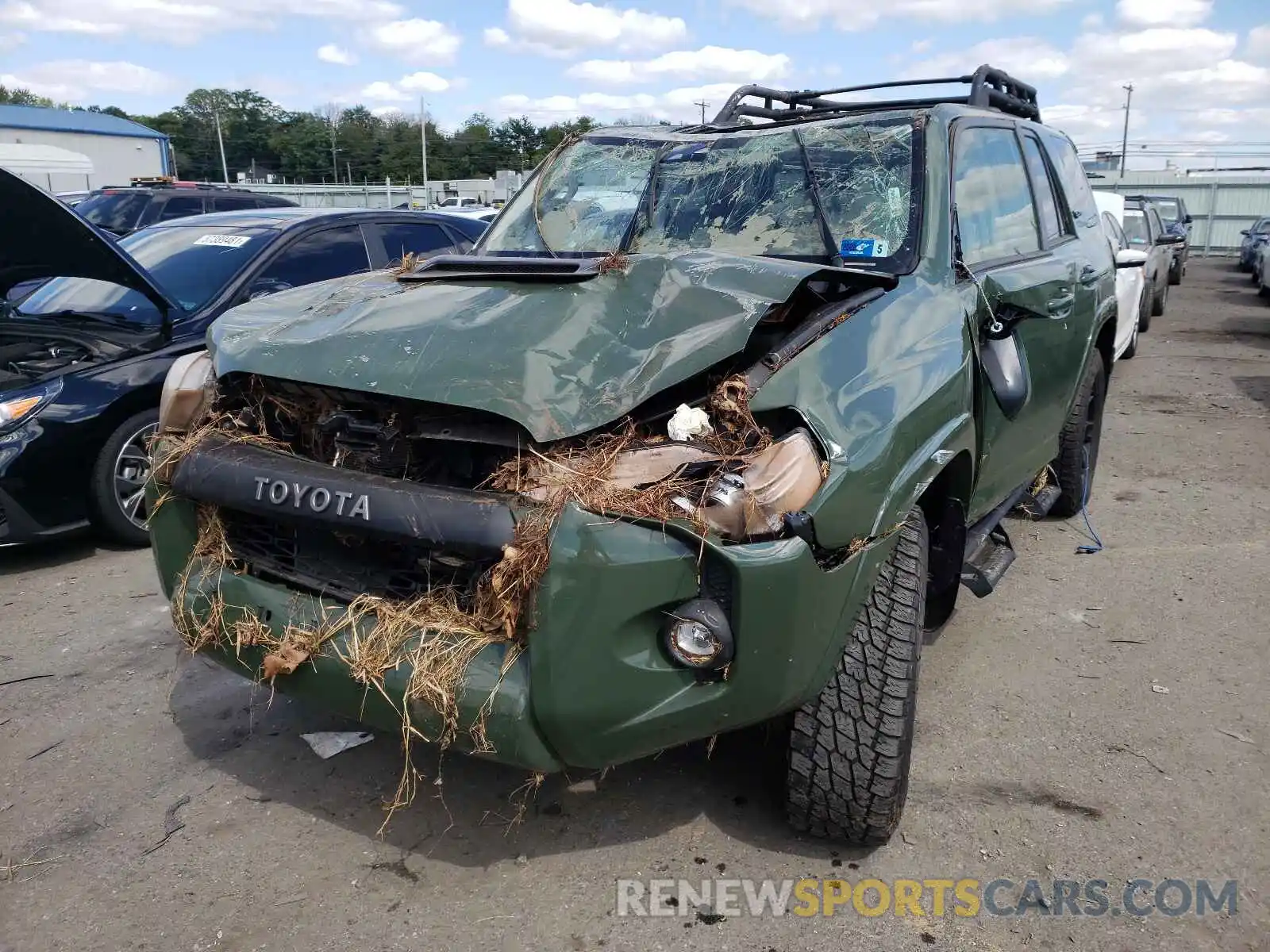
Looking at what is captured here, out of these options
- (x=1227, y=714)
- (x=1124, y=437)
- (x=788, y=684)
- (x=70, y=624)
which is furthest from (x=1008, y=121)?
(x=70, y=624)

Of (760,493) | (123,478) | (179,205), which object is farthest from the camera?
(179,205)

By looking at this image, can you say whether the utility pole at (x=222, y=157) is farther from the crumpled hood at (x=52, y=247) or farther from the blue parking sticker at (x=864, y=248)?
the blue parking sticker at (x=864, y=248)

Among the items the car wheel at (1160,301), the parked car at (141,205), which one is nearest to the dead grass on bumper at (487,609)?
the parked car at (141,205)

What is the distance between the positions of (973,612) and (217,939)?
3.08 metres

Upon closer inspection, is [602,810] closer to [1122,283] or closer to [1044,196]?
[1044,196]

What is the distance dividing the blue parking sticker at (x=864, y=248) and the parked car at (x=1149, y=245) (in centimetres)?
934

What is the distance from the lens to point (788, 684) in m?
2.20

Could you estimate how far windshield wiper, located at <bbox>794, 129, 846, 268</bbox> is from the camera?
321 centimetres

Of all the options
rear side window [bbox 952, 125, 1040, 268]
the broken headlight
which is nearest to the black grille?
the broken headlight

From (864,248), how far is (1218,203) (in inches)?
1286

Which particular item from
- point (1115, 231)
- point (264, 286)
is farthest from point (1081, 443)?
point (1115, 231)

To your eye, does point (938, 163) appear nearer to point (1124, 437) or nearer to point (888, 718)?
point (888, 718)

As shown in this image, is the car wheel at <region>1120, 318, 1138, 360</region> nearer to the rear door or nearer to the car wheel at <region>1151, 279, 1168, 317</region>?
the car wheel at <region>1151, 279, 1168, 317</region>

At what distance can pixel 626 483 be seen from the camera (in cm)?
215
